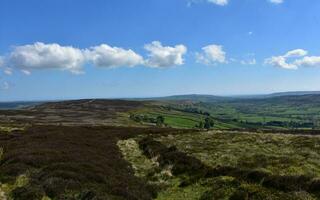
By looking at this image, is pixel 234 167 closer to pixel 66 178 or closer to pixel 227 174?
pixel 227 174

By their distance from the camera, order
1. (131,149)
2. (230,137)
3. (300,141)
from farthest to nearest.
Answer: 1. (230,137)
2. (131,149)
3. (300,141)

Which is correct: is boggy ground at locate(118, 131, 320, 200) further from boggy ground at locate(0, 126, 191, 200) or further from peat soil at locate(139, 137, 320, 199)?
boggy ground at locate(0, 126, 191, 200)

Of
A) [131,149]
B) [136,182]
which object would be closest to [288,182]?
[136,182]

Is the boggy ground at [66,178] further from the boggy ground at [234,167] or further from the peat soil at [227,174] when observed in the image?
the peat soil at [227,174]

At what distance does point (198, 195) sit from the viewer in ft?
69.9

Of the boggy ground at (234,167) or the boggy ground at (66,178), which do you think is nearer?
the boggy ground at (66,178)

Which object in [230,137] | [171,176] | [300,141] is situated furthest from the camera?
[230,137]

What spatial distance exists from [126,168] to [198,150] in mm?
10454

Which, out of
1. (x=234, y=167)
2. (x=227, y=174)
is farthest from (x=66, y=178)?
(x=234, y=167)

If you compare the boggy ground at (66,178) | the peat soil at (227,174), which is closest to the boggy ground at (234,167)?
the peat soil at (227,174)

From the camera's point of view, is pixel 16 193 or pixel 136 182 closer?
pixel 16 193

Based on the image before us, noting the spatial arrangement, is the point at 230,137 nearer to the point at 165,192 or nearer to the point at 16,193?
the point at 165,192

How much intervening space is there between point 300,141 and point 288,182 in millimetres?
21170

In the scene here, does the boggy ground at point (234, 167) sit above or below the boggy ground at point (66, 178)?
below
